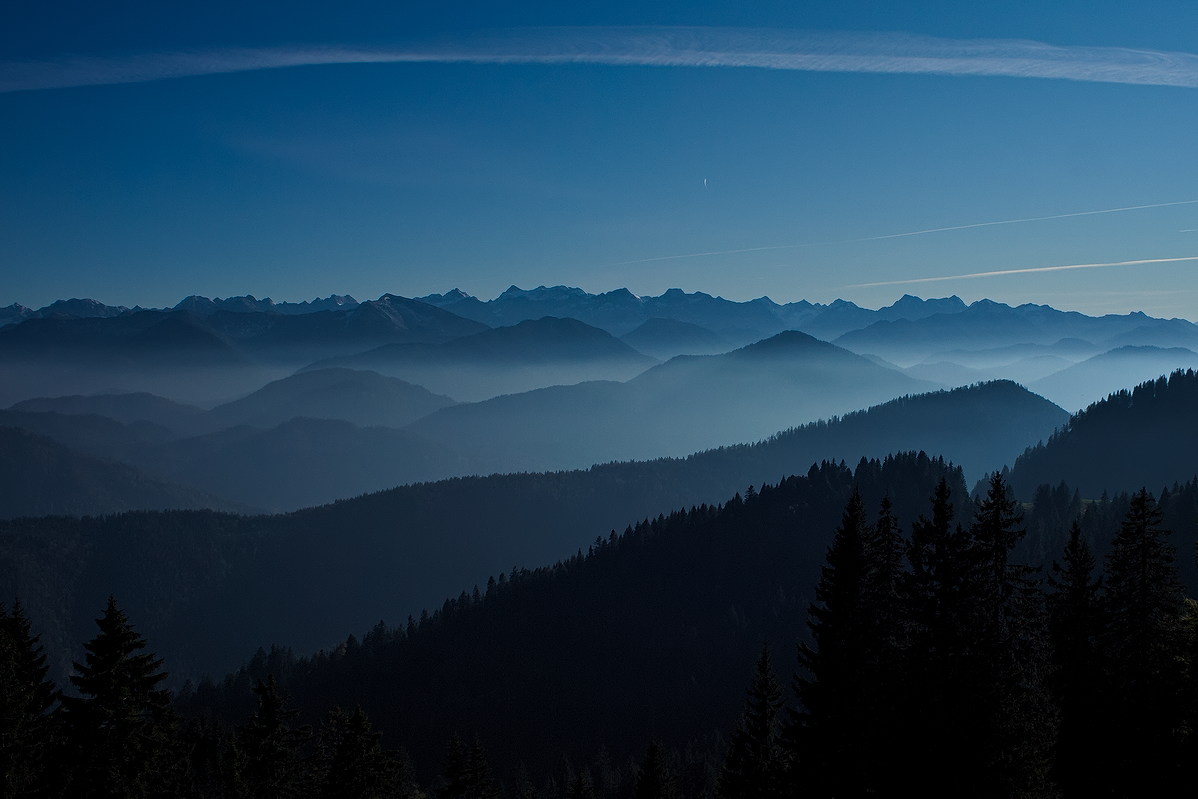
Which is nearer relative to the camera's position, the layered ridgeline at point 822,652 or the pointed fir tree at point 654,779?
the layered ridgeline at point 822,652

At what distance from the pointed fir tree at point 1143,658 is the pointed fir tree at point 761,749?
41.9ft

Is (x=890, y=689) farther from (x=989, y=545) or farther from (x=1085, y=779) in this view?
(x=1085, y=779)

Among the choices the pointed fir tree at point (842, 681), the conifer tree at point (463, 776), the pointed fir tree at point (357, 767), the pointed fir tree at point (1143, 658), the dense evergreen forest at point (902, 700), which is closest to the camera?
the dense evergreen forest at point (902, 700)

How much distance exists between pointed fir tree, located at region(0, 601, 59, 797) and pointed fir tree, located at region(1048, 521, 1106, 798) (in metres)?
40.2

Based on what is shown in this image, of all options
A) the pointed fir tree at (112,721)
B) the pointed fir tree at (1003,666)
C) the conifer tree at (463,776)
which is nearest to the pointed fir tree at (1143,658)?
the pointed fir tree at (1003,666)

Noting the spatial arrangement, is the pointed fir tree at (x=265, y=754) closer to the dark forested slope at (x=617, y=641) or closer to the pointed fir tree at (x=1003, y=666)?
the pointed fir tree at (x=1003, y=666)

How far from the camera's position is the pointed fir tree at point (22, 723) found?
96.6 ft

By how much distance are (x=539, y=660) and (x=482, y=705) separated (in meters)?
16.5

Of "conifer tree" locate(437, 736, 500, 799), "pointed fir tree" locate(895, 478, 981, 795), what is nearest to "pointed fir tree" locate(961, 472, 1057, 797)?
"pointed fir tree" locate(895, 478, 981, 795)

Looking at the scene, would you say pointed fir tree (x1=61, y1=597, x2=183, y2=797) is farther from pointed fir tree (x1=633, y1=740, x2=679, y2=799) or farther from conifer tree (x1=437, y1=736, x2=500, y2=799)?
pointed fir tree (x1=633, y1=740, x2=679, y2=799)

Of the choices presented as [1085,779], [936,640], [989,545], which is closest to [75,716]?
[936,640]

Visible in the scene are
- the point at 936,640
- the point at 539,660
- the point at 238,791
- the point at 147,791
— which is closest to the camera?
the point at 936,640

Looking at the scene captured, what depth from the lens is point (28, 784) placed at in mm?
30047

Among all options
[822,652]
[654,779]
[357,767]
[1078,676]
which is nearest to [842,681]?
[822,652]
